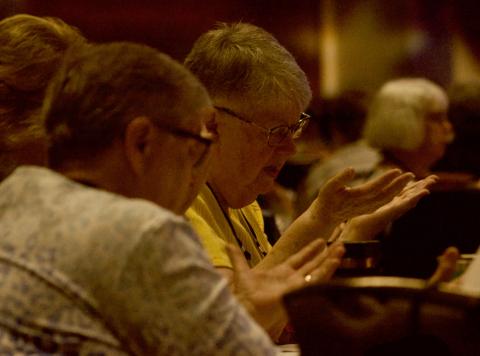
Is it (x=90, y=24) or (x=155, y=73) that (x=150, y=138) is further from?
(x=90, y=24)

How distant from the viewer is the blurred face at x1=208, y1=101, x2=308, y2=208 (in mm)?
2414

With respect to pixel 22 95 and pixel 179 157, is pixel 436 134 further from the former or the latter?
pixel 179 157

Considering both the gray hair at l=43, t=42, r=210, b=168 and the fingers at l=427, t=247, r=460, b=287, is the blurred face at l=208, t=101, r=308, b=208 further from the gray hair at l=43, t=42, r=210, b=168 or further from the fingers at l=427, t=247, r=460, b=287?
the fingers at l=427, t=247, r=460, b=287

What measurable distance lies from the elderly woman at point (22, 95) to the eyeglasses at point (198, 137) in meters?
0.71

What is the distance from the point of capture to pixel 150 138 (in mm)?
1600

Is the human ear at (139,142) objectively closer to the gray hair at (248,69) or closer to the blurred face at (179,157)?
the blurred face at (179,157)

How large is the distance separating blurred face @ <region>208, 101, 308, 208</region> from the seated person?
699 mm

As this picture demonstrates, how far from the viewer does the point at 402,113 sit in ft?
16.8

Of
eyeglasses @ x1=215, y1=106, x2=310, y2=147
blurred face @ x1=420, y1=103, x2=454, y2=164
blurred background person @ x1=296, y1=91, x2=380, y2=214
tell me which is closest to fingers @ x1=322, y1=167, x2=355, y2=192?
eyeglasses @ x1=215, y1=106, x2=310, y2=147

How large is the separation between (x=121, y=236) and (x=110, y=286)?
71 millimetres

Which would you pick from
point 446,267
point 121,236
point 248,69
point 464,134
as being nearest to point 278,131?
point 248,69

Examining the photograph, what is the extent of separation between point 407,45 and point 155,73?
27.8ft

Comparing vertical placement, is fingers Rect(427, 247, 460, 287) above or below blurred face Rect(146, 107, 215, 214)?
below

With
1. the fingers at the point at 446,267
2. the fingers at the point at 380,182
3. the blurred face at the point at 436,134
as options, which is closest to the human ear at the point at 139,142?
the fingers at the point at 446,267
